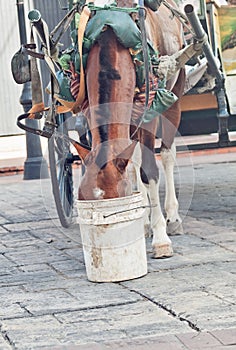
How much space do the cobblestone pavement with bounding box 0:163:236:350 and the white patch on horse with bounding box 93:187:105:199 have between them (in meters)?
0.54

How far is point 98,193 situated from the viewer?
4844mm

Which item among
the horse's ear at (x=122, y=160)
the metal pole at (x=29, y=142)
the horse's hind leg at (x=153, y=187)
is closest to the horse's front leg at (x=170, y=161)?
the horse's hind leg at (x=153, y=187)

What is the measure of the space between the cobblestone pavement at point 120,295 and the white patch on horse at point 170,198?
0.12m

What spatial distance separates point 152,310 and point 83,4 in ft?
6.87

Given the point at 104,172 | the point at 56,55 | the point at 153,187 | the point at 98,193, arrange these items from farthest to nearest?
1. the point at 153,187
2. the point at 56,55
3. the point at 98,193
4. the point at 104,172

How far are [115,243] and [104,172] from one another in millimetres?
596

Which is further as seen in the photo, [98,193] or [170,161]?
[170,161]

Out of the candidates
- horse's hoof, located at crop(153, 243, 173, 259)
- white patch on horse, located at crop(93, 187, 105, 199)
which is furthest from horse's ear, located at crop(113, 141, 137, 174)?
horse's hoof, located at crop(153, 243, 173, 259)

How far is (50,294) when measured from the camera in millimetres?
4992

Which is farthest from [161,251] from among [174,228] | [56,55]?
[56,55]

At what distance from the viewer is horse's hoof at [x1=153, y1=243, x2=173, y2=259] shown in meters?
5.79

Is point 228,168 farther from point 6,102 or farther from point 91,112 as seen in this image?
point 91,112

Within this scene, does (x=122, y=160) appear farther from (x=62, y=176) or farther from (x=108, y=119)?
(x=62, y=176)

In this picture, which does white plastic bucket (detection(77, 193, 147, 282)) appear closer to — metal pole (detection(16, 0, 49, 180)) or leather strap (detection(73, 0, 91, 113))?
leather strap (detection(73, 0, 91, 113))
